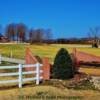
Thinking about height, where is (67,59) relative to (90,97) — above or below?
above

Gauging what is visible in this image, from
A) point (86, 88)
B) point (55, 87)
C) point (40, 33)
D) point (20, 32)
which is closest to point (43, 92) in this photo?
point (55, 87)

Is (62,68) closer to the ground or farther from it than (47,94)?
farther from it

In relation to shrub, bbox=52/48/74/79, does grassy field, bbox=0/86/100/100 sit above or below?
below

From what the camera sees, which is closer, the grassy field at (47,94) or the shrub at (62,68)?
the grassy field at (47,94)

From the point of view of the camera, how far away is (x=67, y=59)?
82.0ft

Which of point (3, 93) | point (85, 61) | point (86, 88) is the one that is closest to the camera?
point (3, 93)

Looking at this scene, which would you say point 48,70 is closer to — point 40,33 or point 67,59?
point 67,59

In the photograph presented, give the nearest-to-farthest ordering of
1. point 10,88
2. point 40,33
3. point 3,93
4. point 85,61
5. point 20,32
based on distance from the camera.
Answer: point 3,93 < point 10,88 < point 85,61 < point 20,32 < point 40,33

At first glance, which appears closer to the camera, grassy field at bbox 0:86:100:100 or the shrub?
grassy field at bbox 0:86:100:100

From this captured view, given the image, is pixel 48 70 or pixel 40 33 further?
pixel 40 33

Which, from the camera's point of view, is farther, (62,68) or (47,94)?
(62,68)

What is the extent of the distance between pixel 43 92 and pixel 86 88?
315 cm

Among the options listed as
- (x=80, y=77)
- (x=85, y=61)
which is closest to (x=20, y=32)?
(x=85, y=61)

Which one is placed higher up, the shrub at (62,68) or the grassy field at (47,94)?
the shrub at (62,68)
